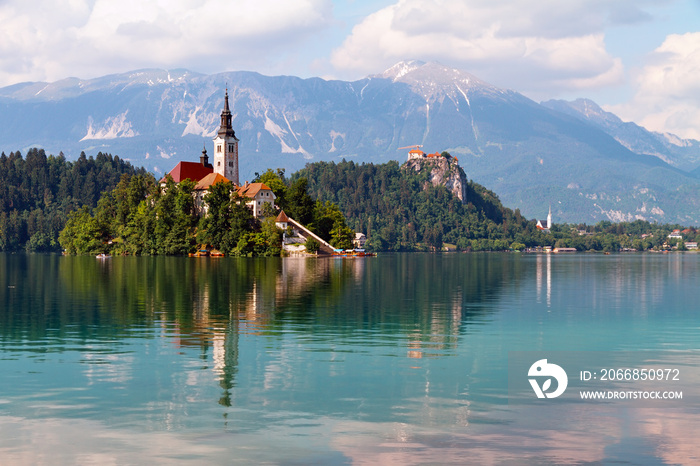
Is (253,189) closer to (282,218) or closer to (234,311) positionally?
(282,218)

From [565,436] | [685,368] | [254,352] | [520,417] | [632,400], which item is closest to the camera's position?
[565,436]

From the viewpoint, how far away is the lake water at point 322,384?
1950 centimetres

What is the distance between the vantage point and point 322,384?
87.4ft

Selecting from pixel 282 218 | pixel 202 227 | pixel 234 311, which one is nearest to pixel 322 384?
pixel 234 311

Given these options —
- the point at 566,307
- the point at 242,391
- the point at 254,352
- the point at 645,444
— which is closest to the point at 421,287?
the point at 566,307

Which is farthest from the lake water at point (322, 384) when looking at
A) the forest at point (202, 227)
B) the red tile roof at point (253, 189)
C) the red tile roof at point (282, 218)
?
the red tile roof at point (253, 189)

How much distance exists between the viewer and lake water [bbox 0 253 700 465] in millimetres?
19500

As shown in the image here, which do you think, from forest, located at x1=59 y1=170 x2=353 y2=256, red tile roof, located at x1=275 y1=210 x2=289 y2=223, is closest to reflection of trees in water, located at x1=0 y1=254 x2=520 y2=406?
forest, located at x1=59 y1=170 x2=353 y2=256

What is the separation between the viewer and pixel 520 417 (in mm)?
22156

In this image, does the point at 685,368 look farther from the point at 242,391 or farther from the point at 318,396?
the point at 242,391

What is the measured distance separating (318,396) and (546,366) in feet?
32.3

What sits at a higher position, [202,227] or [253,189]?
[253,189]

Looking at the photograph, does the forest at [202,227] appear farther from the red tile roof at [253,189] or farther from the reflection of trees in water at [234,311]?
the reflection of trees in water at [234,311]

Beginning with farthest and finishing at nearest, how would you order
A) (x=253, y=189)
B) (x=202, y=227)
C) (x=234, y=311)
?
(x=253, y=189)
(x=202, y=227)
(x=234, y=311)
